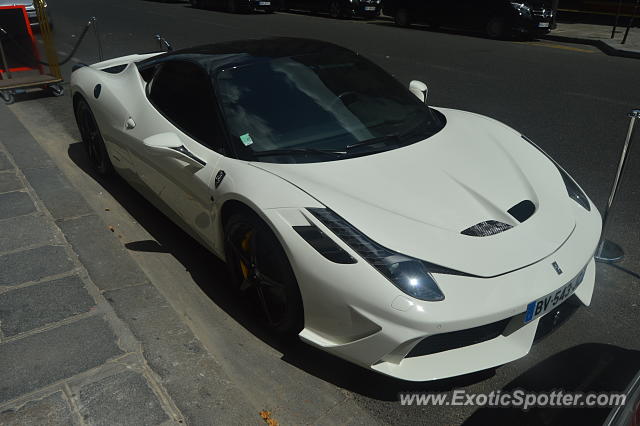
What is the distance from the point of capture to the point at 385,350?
2.35 metres

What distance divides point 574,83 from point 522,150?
6556 mm

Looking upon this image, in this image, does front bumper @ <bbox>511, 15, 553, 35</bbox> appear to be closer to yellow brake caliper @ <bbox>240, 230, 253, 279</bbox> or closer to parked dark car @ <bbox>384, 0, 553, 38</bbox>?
parked dark car @ <bbox>384, 0, 553, 38</bbox>

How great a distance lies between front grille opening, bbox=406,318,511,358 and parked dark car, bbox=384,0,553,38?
43.8 ft

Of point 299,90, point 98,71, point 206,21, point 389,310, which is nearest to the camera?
point 389,310

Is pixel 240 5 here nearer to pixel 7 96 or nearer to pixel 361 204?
pixel 7 96

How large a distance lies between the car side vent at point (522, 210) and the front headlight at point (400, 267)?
598mm

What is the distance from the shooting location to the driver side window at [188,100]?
333 cm

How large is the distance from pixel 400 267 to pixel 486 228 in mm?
539

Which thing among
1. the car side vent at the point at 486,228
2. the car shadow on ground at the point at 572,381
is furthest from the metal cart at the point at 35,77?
the car shadow on ground at the point at 572,381

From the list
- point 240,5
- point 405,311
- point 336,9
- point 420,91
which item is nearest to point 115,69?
point 420,91

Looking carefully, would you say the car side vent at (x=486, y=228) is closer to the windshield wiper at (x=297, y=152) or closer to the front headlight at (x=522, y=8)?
the windshield wiper at (x=297, y=152)

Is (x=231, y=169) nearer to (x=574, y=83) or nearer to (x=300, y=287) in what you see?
(x=300, y=287)

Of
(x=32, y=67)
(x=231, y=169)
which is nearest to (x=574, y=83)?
(x=231, y=169)

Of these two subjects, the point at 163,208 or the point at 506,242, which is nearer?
the point at 506,242
